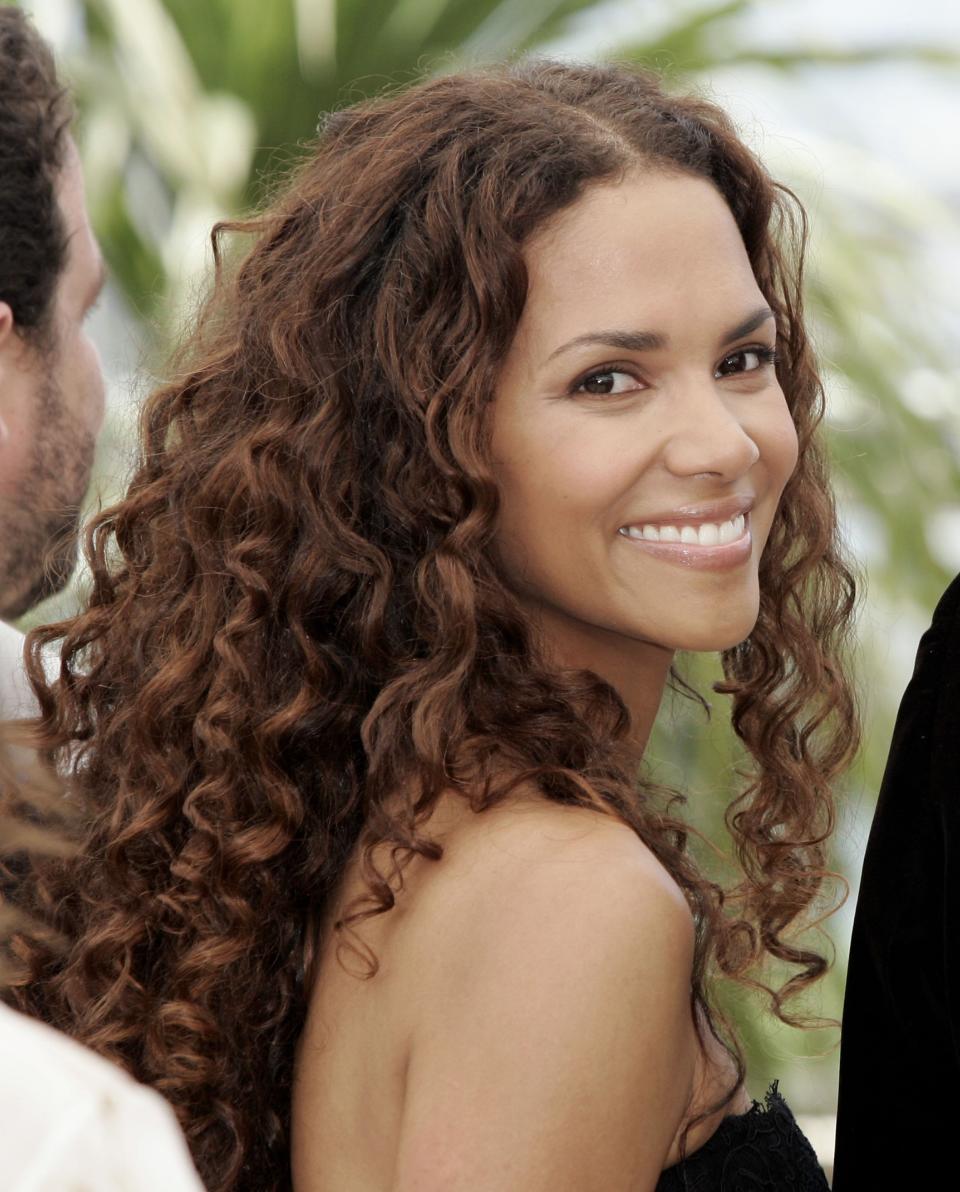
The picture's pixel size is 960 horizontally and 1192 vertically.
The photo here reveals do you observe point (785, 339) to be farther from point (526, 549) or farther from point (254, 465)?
point (254, 465)

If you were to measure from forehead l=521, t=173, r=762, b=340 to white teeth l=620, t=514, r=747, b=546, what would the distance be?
0.59ft

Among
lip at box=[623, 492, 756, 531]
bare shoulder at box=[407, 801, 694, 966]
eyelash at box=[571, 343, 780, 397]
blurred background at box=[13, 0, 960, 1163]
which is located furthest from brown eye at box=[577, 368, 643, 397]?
blurred background at box=[13, 0, 960, 1163]

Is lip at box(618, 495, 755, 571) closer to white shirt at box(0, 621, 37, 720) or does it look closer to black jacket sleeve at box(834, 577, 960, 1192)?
black jacket sleeve at box(834, 577, 960, 1192)

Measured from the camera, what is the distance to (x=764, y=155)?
4203 mm

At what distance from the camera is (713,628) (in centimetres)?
154

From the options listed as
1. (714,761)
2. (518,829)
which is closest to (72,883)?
(518,829)

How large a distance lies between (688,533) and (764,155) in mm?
2926

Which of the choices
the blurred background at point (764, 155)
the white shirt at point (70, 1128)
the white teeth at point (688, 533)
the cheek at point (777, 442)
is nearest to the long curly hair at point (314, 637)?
the white teeth at point (688, 533)

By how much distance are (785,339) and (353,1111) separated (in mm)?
986

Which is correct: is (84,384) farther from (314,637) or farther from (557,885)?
(557,885)

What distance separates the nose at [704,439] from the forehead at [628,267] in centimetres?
7

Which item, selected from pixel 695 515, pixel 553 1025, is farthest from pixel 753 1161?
pixel 695 515

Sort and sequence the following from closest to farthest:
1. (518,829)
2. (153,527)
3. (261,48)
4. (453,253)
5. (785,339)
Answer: (518,829)
(453,253)
(153,527)
(785,339)
(261,48)

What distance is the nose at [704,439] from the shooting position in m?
1.48
